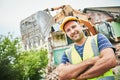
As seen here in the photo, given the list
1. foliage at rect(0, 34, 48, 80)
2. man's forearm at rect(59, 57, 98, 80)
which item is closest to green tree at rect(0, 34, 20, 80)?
foliage at rect(0, 34, 48, 80)

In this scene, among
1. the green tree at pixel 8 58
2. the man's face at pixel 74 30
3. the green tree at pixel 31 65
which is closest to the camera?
the man's face at pixel 74 30

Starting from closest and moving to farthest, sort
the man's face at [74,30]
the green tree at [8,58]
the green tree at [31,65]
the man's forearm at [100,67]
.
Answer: the man's forearm at [100,67] < the man's face at [74,30] < the green tree at [8,58] < the green tree at [31,65]

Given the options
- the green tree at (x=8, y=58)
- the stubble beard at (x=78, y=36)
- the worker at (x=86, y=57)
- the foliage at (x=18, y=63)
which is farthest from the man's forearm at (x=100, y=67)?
the green tree at (x=8, y=58)

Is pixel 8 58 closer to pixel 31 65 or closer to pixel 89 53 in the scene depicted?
pixel 31 65

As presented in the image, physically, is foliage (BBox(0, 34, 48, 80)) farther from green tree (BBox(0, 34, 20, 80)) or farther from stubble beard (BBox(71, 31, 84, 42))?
stubble beard (BBox(71, 31, 84, 42))

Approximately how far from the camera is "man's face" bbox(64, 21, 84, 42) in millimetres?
2617

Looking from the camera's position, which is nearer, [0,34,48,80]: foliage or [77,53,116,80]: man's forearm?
[77,53,116,80]: man's forearm

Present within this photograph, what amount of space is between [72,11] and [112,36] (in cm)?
62

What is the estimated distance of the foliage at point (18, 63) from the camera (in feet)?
25.8

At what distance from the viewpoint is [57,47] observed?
13.4ft

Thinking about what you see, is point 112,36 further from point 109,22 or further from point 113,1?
point 113,1

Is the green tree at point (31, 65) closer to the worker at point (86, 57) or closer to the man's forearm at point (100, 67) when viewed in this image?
the worker at point (86, 57)

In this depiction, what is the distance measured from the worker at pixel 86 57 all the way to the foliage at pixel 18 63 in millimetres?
4011

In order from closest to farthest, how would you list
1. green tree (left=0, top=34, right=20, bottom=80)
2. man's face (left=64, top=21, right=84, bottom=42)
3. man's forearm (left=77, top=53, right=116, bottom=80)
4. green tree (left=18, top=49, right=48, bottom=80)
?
man's forearm (left=77, top=53, right=116, bottom=80) < man's face (left=64, top=21, right=84, bottom=42) < green tree (left=0, top=34, right=20, bottom=80) < green tree (left=18, top=49, right=48, bottom=80)
